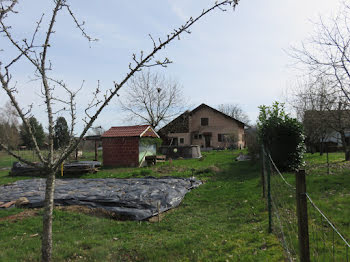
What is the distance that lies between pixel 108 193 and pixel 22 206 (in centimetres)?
241

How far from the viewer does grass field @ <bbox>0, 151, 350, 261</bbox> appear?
429cm

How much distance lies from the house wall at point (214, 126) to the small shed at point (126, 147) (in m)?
19.2

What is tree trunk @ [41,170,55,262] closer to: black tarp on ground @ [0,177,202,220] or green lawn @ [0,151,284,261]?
green lawn @ [0,151,284,261]

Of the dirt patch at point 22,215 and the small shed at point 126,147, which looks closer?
the dirt patch at point 22,215

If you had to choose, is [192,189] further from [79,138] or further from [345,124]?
[345,124]

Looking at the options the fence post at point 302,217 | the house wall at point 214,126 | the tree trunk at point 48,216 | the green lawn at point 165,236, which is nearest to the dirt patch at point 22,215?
the green lawn at point 165,236

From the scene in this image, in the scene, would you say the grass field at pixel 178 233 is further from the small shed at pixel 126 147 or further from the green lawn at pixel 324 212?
the small shed at pixel 126 147

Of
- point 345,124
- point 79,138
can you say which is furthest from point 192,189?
point 345,124

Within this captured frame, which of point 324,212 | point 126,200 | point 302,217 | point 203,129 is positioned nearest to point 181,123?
point 203,129

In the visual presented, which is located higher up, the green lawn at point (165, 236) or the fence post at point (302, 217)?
the fence post at point (302, 217)

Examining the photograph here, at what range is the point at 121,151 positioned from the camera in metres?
20.8

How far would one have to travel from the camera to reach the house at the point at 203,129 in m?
39.3

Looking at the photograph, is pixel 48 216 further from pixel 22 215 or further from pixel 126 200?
pixel 126 200

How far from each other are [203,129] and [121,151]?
21.2 meters
